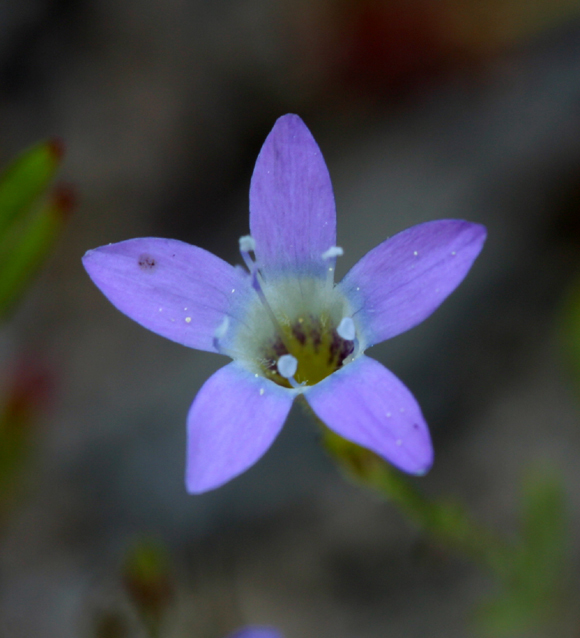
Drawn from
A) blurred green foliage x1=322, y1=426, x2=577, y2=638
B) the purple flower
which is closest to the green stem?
blurred green foliage x1=322, y1=426, x2=577, y2=638

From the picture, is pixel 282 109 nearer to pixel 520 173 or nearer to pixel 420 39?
pixel 420 39

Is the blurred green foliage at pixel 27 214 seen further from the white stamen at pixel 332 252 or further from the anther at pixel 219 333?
the white stamen at pixel 332 252

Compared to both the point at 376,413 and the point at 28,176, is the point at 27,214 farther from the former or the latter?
the point at 376,413

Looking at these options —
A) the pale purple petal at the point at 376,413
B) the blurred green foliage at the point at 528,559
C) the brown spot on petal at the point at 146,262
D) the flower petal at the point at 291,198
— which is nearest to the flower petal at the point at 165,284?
the brown spot on petal at the point at 146,262

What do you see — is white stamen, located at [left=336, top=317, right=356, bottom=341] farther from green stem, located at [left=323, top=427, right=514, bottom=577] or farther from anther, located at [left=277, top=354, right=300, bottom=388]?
green stem, located at [left=323, top=427, right=514, bottom=577]

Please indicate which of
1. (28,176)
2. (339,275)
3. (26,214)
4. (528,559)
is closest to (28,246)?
(26,214)
